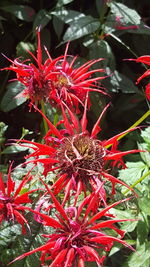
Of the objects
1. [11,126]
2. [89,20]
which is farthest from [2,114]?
[89,20]

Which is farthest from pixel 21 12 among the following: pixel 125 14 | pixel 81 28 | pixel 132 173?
pixel 132 173

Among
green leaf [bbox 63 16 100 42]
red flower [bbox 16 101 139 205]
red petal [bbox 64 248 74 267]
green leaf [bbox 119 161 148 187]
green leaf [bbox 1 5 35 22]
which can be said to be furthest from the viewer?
green leaf [bbox 1 5 35 22]

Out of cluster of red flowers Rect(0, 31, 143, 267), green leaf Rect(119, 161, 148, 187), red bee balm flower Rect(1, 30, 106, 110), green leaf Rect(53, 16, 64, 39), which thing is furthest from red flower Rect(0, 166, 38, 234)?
green leaf Rect(53, 16, 64, 39)

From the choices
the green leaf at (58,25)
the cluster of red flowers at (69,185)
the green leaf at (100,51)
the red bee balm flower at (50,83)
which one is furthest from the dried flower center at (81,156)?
the green leaf at (58,25)

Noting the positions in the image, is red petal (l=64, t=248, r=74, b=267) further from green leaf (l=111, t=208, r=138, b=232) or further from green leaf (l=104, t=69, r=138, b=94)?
green leaf (l=104, t=69, r=138, b=94)

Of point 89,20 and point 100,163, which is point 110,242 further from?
point 89,20

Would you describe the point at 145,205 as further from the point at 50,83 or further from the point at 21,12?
the point at 21,12
